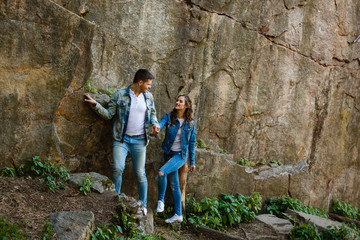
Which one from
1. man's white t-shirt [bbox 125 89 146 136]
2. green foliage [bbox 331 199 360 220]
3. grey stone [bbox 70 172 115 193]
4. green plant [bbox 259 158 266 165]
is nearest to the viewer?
grey stone [bbox 70 172 115 193]

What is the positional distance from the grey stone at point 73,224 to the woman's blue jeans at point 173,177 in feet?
5.53

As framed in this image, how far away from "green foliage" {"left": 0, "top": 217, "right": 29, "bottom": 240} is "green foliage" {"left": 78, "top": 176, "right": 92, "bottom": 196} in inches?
49.8

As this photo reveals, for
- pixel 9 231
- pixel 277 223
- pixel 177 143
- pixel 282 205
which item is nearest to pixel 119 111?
pixel 177 143

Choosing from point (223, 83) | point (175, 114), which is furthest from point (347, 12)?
point (175, 114)

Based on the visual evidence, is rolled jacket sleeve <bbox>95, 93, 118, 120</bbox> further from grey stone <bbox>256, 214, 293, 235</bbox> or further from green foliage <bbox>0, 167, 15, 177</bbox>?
grey stone <bbox>256, 214, 293, 235</bbox>

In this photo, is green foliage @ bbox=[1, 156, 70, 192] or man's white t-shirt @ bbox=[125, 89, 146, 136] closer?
green foliage @ bbox=[1, 156, 70, 192]

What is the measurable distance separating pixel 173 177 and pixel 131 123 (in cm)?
118

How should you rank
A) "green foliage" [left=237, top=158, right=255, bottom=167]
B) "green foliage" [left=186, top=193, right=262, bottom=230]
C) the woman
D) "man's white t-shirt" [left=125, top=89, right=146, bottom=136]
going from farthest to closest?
"green foliage" [left=237, top=158, right=255, bottom=167]
"green foliage" [left=186, top=193, right=262, bottom=230]
the woman
"man's white t-shirt" [left=125, top=89, right=146, bottom=136]

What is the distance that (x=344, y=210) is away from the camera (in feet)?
33.5

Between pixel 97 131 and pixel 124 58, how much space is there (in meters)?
1.42

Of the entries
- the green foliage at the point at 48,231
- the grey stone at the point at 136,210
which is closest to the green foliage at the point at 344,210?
the grey stone at the point at 136,210

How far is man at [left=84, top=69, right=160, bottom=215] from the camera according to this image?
5410 mm

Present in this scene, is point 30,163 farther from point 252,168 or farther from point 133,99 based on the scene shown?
point 252,168

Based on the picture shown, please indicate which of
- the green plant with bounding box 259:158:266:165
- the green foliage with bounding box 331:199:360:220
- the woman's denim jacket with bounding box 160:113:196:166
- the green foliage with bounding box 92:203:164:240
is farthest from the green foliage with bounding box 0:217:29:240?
the green foliage with bounding box 331:199:360:220
